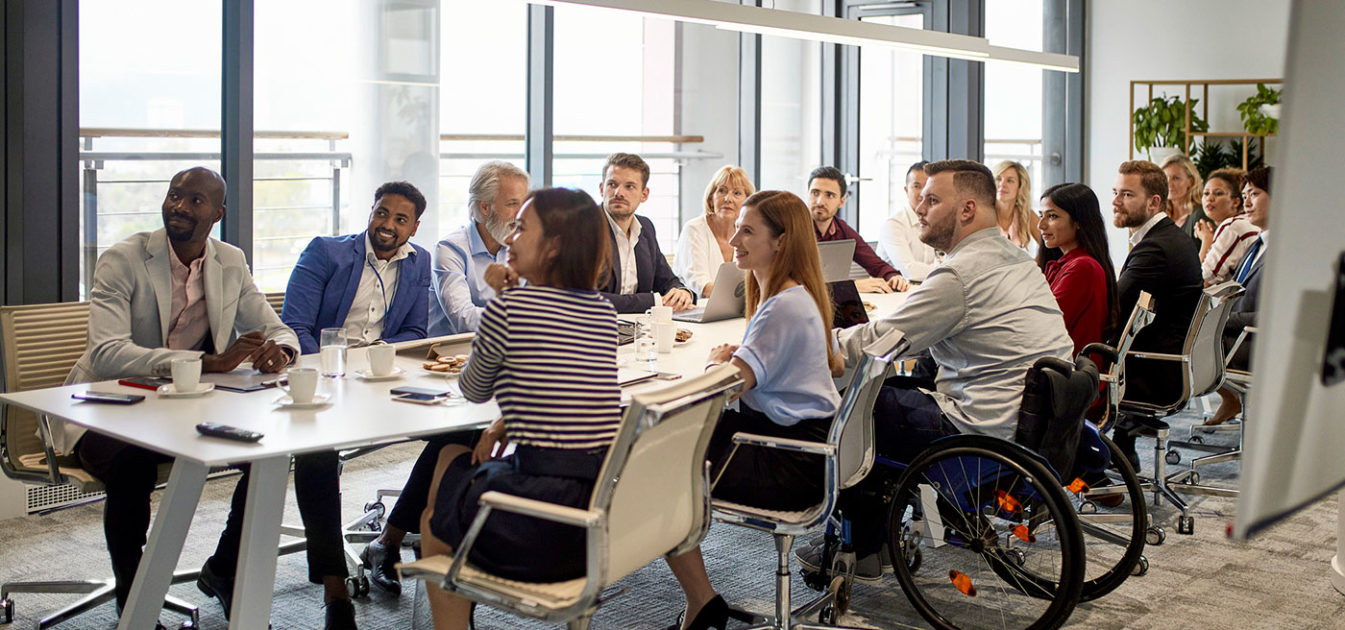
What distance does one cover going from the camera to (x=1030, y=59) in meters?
6.41

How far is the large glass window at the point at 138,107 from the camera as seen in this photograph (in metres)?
4.36

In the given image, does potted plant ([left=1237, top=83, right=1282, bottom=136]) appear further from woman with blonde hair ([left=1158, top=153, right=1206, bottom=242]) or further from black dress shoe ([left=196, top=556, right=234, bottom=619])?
black dress shoe ([left=196, top=556, right=234, bottom=619])

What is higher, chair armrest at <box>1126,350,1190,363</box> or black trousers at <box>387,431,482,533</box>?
chair armrest at <box>1126,350,1190,363</box>

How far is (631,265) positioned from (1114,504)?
2072mm

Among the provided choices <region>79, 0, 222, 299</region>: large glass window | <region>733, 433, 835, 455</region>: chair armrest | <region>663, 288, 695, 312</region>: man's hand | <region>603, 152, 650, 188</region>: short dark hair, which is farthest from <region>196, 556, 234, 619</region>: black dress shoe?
<region>603, 152, 650, 188</region>: short dark hair

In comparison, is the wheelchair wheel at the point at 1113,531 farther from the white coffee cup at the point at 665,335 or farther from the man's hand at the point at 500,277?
the man's hand at the point at 500,277

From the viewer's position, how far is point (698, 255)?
211 inches

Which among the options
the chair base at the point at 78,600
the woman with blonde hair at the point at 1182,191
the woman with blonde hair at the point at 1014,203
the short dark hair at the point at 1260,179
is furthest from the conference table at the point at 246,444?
the woman with blonde hair at the point at 1182,191

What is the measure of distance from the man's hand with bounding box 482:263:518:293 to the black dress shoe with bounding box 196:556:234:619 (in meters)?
1.20

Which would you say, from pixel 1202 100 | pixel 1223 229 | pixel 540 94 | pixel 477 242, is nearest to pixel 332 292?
pixel 477 242

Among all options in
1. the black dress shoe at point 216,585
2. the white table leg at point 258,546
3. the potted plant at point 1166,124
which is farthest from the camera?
the potted plant at point 1166,124

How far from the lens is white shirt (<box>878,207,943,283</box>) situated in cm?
611

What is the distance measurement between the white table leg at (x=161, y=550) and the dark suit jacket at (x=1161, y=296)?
322 centimetres

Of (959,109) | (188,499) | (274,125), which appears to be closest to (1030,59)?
(959,109)
